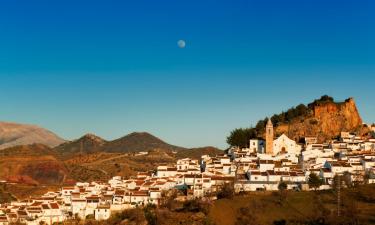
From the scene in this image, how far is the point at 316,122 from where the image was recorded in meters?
80.2

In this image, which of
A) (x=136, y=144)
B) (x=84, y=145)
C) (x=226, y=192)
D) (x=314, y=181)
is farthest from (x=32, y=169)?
(x=136, y=144)

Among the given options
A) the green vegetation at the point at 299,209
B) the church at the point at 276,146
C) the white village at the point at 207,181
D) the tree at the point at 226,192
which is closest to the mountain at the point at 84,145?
the church at the point at 276,146

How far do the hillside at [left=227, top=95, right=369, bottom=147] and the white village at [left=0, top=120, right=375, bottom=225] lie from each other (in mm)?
10693

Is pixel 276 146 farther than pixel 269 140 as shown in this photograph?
Yes

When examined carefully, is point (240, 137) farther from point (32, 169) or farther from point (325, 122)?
point (32, 169)

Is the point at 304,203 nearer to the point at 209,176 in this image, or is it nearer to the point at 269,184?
the point at 269,184

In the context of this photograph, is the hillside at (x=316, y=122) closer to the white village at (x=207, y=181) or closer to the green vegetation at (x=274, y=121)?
the green vegetation at (x=274, y=121)

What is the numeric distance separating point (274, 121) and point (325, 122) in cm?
824

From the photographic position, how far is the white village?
5212 cm

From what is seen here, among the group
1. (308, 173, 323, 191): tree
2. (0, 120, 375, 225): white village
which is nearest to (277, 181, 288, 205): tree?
(0, 120, 375, 225): white village

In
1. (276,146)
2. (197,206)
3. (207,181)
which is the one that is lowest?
(197,206)

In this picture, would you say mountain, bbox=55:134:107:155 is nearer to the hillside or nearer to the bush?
the hillside

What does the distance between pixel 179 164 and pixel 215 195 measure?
52.6ft

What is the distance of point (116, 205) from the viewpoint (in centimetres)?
5181
